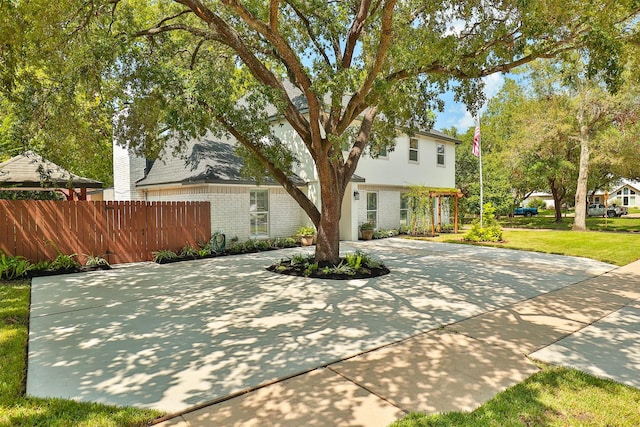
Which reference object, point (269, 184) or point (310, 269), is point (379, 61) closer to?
point (310, 269)

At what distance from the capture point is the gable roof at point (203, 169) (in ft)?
39.7

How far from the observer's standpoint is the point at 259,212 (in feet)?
45.6

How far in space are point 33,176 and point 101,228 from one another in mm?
2569

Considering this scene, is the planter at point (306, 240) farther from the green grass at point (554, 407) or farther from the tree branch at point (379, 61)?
the green grass at point (554, 407)

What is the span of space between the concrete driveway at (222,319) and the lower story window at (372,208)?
24.9ft

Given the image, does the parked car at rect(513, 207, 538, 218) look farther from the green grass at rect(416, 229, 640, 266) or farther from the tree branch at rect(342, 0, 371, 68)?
the tree branch at rect(342, 0, 371, 68)

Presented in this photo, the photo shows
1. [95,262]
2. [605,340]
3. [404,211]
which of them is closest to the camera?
[605,340]

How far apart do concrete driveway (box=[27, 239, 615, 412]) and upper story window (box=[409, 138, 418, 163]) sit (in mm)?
9750

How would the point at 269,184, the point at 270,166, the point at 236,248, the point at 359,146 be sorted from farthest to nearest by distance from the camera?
1. the point at 269,184
2. the point at 236,248
3. the point at 359,146
4. the point at 270,166

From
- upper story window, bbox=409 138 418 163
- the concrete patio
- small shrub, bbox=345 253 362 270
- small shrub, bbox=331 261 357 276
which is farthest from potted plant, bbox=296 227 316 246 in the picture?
upper story window, bbox=409 138 418 163

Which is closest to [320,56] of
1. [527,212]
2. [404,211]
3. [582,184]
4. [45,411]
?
[45,411]

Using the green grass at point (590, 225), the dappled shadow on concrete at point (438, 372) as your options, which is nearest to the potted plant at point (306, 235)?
the dappled shadow on concrete at point (438, 372)

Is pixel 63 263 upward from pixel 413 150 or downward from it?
downward

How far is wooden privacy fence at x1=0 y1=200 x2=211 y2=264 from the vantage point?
29.7 feet
